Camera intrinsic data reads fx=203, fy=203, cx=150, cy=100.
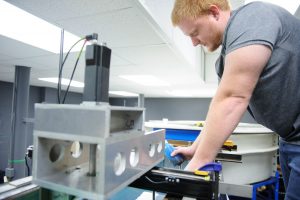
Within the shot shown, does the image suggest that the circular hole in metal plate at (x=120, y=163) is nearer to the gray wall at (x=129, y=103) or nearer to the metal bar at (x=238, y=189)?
the metal bar at (x=238, y=189)

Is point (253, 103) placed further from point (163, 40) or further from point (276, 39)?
point (163, 40)

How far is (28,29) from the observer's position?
1.52 meters

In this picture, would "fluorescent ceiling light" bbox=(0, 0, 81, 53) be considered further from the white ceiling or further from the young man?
the young man

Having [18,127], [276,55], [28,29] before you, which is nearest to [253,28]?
[276,55]

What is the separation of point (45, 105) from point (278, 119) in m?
0.64

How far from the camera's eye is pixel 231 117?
21.6 inches

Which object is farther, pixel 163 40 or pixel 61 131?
pixel 163 40

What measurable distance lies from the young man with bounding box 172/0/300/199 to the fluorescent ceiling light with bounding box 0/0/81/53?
130 cm

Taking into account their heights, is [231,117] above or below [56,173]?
above

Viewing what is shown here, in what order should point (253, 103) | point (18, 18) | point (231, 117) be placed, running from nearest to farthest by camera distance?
point (231, 117)
point (253, 103)
point (18, 18)

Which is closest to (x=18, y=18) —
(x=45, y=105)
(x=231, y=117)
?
(x=45, y=105)

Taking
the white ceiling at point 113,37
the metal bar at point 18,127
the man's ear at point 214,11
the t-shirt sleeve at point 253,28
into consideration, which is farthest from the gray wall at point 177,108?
the t-shirt sleeve at point 253,28

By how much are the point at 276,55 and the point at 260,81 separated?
3.2 inches

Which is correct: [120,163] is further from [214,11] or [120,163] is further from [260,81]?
[214,11]
